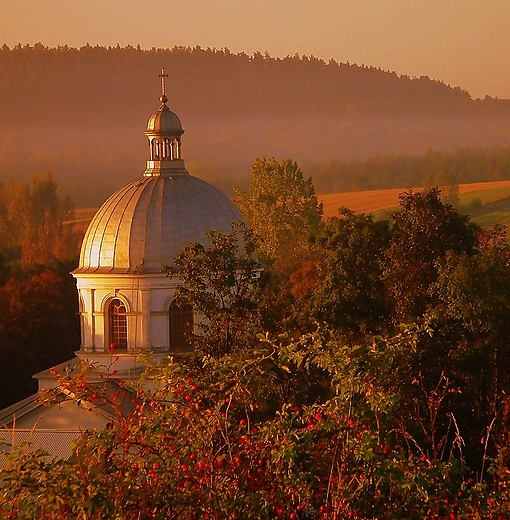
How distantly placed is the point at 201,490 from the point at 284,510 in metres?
0.89

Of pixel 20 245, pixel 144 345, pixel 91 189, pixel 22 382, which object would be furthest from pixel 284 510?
pixel 91 189

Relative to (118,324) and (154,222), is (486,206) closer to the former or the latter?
(154,222)

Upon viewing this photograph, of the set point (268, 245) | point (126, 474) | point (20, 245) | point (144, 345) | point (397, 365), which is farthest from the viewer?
point (20, 245)

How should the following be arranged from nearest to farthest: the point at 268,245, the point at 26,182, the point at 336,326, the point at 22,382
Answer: the point at 336,326, the point at 22,382, the point at 268,245, the point at 26,182

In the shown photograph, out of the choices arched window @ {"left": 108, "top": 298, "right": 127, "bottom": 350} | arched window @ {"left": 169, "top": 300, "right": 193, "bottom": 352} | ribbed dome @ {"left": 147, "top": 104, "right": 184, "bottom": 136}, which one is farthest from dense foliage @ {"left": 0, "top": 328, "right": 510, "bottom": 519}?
ribbed dome @ {"left": 147, "top": 104, "right": 184, "bottom": 136}

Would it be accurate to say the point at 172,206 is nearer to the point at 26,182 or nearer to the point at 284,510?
the point at 284,510

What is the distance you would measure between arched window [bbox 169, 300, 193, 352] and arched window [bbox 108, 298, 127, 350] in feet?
3.92

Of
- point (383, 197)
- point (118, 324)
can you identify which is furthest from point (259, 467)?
point (383, 197)

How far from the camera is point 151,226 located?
42.3m

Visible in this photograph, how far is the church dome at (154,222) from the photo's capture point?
4212 cm

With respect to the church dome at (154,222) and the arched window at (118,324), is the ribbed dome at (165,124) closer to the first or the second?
the church dome at (154,222)

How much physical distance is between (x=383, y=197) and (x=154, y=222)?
157ft

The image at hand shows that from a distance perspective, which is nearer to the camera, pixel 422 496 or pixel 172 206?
pixel 422 496

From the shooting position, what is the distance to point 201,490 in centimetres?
1418
